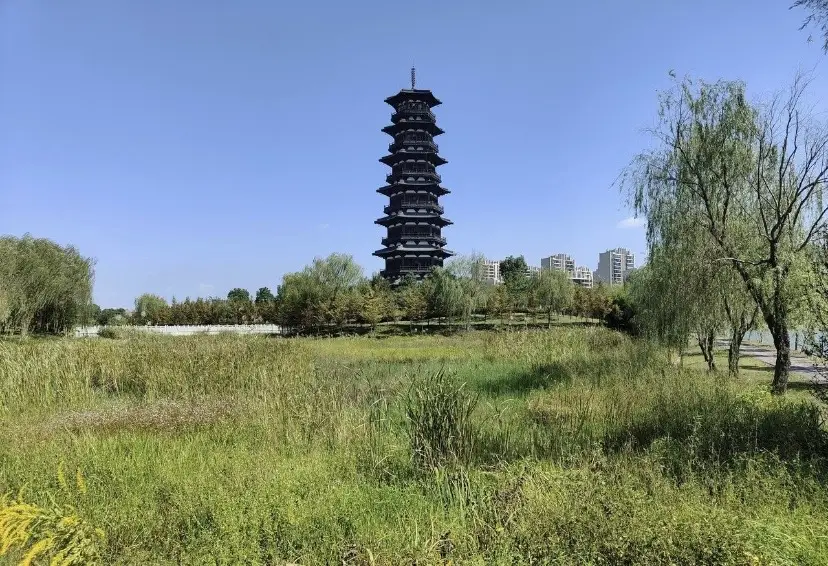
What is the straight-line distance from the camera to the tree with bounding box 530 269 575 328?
47.6 m

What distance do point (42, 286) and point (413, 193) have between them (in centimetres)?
4395

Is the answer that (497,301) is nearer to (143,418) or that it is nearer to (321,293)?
(321,293)

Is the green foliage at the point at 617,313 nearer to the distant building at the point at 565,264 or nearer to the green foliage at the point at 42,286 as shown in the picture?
the green foliage at the point at 42,286

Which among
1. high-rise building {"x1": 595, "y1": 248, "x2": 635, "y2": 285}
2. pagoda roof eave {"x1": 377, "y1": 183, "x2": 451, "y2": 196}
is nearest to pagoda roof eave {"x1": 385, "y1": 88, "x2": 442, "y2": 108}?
pagoda roof eave {"x1": 377, "y1": 183, "x2": 451, "y2": 196}

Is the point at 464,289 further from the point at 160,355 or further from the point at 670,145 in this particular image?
the point at 160,355

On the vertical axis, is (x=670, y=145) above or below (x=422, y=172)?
below

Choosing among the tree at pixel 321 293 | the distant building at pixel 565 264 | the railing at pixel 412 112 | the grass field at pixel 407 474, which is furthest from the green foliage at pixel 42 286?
the distant building at pixel 565 264

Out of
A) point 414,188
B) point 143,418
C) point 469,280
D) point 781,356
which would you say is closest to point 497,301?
point 469,280

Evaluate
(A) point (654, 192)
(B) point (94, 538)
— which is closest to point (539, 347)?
(A) point (654, 192)

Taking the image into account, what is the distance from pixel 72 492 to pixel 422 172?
216 feet

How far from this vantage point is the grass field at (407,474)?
298 cm

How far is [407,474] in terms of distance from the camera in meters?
4.54

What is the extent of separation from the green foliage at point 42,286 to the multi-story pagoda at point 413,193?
3671cm

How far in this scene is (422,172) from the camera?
222 feet
